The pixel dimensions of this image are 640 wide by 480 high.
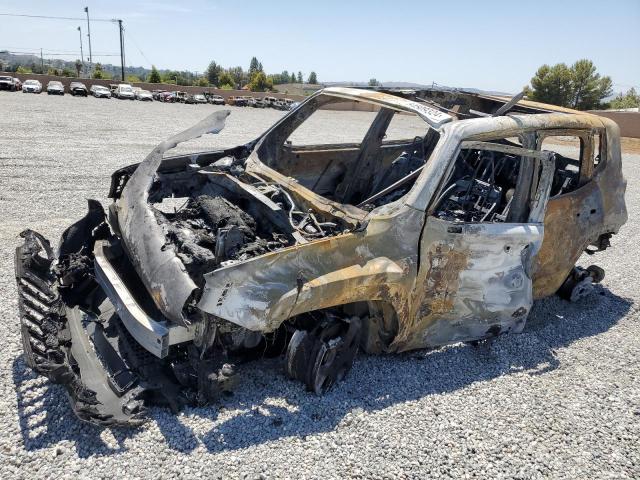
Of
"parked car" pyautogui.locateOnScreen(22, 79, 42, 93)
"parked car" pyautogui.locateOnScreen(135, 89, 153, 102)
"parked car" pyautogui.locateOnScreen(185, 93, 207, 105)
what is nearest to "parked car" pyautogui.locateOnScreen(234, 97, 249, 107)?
"parked car" pyautogui.locateOnScreen(185, 93, 207, 105)

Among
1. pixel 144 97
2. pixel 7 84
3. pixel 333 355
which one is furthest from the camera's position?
pixel 144 97

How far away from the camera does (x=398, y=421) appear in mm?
3373

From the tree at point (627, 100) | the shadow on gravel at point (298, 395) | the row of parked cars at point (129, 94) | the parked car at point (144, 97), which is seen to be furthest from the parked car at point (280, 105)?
the shadow on gravel at point (298, 395)

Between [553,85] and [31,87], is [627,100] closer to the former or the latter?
[553,85]

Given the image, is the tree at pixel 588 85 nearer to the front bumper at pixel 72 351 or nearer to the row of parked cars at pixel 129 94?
the row of parked cars at pixel 129 94

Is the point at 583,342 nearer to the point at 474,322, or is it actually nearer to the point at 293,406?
the point at 474,322

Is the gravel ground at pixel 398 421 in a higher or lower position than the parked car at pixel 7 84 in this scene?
lower

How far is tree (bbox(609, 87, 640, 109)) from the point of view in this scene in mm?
45150

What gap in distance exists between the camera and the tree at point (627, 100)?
4515 cm

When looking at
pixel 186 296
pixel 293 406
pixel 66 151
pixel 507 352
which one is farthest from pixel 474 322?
pixel 66 151

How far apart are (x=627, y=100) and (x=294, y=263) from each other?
52743 millimetres

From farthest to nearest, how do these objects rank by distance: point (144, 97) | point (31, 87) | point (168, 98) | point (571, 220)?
point (168, 98) → point (144, 97) → point (31, 87) → point (571, 220)

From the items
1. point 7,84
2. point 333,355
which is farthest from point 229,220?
point 7,84

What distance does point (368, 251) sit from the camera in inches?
134
